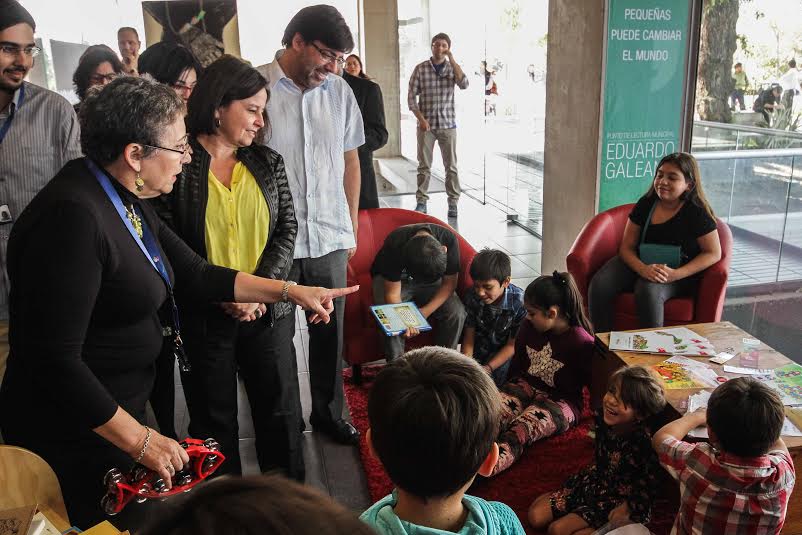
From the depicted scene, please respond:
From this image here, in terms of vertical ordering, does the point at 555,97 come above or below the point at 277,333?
above

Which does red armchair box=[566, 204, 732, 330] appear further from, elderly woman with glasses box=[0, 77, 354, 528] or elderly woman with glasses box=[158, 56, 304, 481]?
elderly woman with glasses box=[0, 77, 354, 528]

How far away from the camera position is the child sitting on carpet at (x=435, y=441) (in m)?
1.17

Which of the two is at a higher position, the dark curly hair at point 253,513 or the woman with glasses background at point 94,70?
the woman with glasses background at point 94,70

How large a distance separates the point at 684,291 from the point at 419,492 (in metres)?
3.20

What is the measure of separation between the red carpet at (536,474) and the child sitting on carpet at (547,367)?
8 centimetres

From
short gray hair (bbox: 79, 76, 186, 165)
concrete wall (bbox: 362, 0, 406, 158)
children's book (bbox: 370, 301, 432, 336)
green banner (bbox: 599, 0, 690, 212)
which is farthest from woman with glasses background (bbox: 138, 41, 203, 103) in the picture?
concrete wall (bbox: 362, 0, 406, 158)

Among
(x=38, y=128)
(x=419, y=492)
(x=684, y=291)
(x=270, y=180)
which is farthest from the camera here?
(x=684, y=291)

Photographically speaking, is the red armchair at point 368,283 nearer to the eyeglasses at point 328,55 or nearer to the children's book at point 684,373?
the children's book at point 684,373

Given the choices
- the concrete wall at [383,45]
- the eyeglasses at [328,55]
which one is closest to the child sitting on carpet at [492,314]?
the eyeglasses at [328,55]

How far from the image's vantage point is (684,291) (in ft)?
12.9

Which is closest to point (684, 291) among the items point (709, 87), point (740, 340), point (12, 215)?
point (740, 340)

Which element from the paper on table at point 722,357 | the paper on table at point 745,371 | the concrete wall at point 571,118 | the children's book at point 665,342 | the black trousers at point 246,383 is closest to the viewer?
the black trousers at point 246,383

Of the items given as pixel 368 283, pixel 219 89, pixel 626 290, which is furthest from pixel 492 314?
pixel 219 89

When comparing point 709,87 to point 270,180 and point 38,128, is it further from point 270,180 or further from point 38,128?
point 38,128
